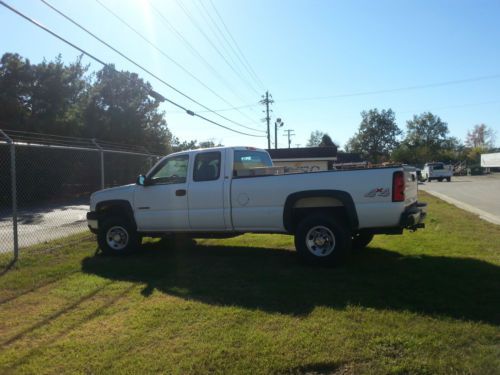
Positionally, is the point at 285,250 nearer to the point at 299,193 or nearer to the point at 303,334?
the point at 299,193

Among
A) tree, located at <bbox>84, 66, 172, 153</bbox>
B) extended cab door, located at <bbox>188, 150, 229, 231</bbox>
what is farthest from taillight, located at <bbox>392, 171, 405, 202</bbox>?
tree, located at <bbox>84, 66, 172, 153</bbox>

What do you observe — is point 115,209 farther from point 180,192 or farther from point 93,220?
point 180,192

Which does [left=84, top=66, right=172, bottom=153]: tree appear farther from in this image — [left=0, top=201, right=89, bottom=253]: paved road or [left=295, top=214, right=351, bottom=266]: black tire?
[left=295, top=214, right=351, bottom=266]: black tire

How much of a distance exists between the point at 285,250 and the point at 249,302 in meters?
3.27

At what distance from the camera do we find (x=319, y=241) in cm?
711

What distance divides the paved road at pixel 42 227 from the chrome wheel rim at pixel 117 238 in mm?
2820

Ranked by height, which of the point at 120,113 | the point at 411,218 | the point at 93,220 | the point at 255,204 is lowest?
the point at 93,220

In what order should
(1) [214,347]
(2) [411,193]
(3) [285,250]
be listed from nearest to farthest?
(1) [214,347], (2) [411,193], (3) [285,250]

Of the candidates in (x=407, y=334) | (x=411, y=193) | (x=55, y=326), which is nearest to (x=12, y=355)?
(x=55, y=326)

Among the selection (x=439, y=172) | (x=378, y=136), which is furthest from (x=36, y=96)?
(x=378, y=136)

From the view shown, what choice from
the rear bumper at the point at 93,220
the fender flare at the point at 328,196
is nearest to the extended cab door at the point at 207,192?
the fender flare at the point at 328,196

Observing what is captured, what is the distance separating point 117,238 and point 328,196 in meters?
4.12

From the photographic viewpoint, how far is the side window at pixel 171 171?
823cm

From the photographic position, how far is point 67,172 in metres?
25.8
